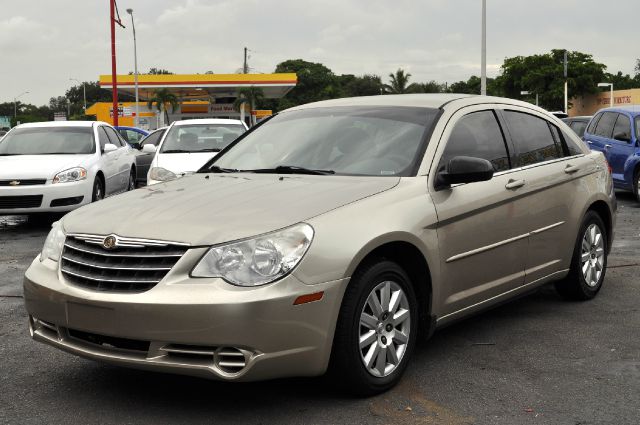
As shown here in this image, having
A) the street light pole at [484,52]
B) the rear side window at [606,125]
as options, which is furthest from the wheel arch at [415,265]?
the street light pole at [484,52]

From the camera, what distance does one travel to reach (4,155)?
12156mm

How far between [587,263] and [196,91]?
58.3 meters

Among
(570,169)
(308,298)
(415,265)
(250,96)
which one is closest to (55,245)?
(308,298)

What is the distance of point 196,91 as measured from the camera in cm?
6266

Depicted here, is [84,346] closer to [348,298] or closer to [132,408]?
[132,408]

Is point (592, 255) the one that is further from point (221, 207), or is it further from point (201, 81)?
point (201, 81)

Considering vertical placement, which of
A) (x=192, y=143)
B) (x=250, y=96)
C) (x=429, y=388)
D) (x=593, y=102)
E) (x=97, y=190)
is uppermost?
(x=250, y=96)

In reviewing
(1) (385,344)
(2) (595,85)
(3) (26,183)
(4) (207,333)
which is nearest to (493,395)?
(1) (385,344)

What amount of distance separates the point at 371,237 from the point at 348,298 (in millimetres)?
321

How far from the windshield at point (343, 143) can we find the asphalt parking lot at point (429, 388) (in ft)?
3.97

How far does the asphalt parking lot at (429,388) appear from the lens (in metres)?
3.94

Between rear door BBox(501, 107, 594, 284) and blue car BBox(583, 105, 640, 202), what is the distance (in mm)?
8134

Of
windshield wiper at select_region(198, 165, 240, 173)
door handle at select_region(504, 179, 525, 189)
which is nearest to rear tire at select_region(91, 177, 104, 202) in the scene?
windshield wiper at select_region(198, 165, 240, 173)

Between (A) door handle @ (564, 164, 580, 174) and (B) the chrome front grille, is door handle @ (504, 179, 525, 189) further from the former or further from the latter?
(B) the chrome front grille
